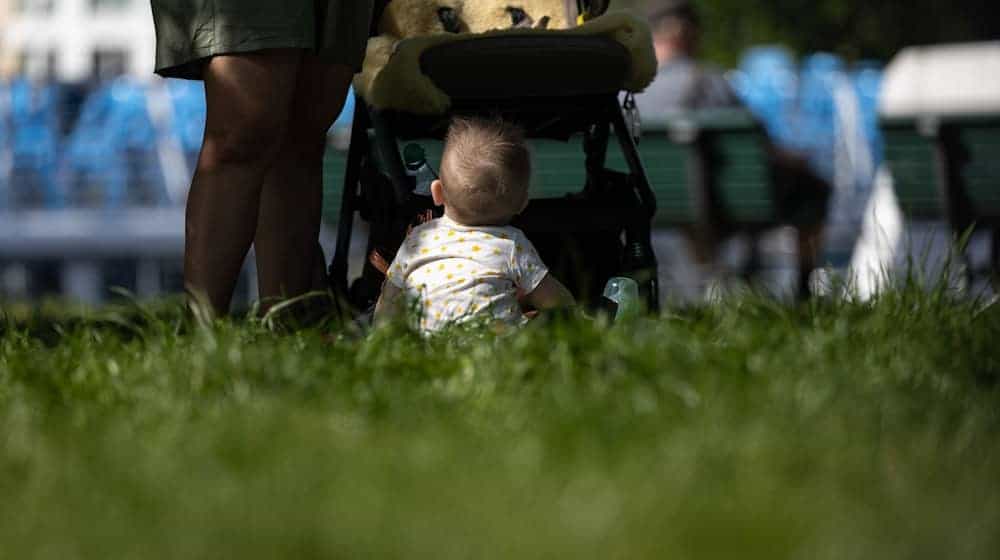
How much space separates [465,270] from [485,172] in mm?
260

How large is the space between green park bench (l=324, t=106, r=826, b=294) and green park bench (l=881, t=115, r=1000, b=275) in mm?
535

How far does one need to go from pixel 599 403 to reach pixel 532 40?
185 cm

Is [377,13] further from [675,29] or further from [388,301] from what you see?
[675,29]

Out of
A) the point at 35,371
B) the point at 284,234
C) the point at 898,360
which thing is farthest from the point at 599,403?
the point at 284,234

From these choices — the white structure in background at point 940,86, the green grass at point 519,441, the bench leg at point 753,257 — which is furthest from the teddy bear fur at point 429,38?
the bench leg at point 753,257

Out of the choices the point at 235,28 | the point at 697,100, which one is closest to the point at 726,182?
the point at 697,100

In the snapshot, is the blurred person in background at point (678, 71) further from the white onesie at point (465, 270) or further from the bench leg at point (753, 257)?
the white onesie at point (465, 270)

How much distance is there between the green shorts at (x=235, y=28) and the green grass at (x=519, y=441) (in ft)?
2.18

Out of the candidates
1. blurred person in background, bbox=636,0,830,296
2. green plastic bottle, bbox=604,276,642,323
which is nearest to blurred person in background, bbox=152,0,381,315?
green plastic bottle, bbox=604,276,642,323

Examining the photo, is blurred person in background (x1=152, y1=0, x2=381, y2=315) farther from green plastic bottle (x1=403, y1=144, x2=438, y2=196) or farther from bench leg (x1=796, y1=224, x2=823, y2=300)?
bench leg (x1=796, y1=224, x2=823, y2=300)

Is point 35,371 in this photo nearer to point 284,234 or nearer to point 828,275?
point 284,234

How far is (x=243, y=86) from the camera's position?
3.98 meters

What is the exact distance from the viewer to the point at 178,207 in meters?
13.3

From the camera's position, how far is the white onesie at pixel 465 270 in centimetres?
402
